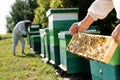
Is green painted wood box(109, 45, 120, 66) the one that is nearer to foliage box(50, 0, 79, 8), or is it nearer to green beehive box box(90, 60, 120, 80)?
green beehive box box(90, 60, 120, 80)

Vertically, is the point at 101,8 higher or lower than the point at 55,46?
higher

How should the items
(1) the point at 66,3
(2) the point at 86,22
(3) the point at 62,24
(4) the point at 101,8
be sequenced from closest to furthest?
(4) the point at 101,8 → (2) the point at 86,22 → (3) the point at 62,24 → (1) the point at 66,3

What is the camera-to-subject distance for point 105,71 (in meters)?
2.94

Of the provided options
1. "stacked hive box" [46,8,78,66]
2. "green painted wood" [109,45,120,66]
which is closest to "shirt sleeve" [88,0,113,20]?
"green painted wood" [109,45,120,66]

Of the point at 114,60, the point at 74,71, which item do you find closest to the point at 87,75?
the point at 74,71

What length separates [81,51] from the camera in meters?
1.94

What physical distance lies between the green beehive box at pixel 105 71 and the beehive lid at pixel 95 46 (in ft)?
2.68

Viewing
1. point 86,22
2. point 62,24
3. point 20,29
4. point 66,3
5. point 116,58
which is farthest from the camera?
point 20,29

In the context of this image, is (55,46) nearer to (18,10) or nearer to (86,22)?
(86,22)

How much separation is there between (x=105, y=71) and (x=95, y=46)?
115 cm

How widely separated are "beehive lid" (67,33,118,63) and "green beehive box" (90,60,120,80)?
82cm

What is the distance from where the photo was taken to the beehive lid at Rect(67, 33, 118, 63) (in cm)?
169

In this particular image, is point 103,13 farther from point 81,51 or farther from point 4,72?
point 4,72

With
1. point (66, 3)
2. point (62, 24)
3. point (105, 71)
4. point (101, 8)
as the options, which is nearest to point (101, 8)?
point (101, 8)
